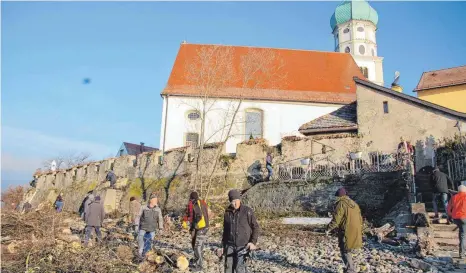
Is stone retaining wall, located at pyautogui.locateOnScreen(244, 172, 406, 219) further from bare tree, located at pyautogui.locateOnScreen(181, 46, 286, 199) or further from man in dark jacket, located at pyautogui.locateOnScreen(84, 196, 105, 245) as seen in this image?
man in dark jacket, located at pyautogui.locateOnScreen(84, 196, 105, 245)

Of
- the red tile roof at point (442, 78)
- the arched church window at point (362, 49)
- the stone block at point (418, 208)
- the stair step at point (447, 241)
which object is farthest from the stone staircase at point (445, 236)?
the arched church window at point (362, 49)

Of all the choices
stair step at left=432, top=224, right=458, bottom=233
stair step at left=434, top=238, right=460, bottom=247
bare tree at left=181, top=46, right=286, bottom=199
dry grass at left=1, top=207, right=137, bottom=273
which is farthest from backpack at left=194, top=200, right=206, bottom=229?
bare tree at left=181, top=46, right=286, bottom=199

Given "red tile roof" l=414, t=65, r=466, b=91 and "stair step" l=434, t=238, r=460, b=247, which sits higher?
"red tile roof" l=414, t=65, r=466, b=91

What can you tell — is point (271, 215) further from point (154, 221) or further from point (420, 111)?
point (420, 111)

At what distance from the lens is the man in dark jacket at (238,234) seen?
6.20 metres

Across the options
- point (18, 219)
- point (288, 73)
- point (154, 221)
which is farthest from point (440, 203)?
point (288, 73)

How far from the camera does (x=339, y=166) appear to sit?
1662cm

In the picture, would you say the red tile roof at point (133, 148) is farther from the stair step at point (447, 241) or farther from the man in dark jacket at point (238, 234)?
the man in dark jacket at point (238, 234)

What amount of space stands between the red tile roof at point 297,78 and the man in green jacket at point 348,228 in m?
20.2

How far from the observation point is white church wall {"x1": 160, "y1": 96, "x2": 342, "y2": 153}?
94.6ft

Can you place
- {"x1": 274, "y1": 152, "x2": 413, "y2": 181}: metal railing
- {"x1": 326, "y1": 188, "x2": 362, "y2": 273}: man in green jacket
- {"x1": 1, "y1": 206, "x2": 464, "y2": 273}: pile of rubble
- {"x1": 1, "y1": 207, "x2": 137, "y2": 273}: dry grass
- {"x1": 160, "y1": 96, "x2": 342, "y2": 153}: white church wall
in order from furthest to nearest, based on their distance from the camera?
{"x1": 160, "y1": 96, "x2": 342, "y2": 153}: white church wall → {"x1": 274, "y1": 152, "x2": 413, "y2": 181}: metal railing → {"x1": 1, "y1": 206, "x2": 464, "y2": 273}: pile of rubble → {"x1": 1, "y1": 207, "x2": 137, "y2": 273}: dry grass → {"x1": 326, "y1": 188, "x2": 362, "y2": 273}: man in green jacket

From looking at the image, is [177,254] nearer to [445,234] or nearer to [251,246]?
[251,246]

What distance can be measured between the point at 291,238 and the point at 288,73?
76.3ft

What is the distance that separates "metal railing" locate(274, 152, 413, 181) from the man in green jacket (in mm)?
7269
